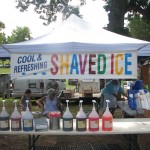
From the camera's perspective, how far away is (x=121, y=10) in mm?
22078

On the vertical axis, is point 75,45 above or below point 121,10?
below

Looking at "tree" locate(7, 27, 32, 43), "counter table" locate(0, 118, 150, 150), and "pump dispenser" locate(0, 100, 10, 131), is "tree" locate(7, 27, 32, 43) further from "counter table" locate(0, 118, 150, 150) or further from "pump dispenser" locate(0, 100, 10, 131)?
"pump dispenser" locate(0, 100, 10, 131)

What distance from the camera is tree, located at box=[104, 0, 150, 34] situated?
21406 millimetres

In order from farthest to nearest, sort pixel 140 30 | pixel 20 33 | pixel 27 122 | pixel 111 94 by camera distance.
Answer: pixel 20 33
pixel 140 30
pixel 111 94
pixel 27 122

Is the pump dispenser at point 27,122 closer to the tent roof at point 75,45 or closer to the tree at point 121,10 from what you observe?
the tent roof at point 75,45

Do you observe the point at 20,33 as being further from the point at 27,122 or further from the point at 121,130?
the point at 121,130

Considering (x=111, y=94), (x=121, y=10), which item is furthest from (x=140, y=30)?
(x=111, y=94)

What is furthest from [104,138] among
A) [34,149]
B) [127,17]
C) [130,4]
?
[127,17]

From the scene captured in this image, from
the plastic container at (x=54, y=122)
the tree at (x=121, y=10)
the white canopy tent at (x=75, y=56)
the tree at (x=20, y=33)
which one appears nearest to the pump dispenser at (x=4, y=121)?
the plastic container at (x=54, y=122)

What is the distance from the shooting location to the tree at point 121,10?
843 inches

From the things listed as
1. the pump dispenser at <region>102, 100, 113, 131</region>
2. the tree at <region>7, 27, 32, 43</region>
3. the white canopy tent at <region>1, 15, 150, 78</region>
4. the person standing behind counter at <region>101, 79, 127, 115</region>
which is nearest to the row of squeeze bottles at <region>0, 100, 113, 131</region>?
the pump dispenser at <region>102, 100, 113, 131</region>

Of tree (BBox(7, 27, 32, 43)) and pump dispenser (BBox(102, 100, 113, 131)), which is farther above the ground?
tree (BBox(7, 27, 32, 43))

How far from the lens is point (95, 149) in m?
5.91

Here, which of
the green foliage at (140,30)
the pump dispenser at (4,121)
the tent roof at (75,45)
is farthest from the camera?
the green foliage at (140,30)
